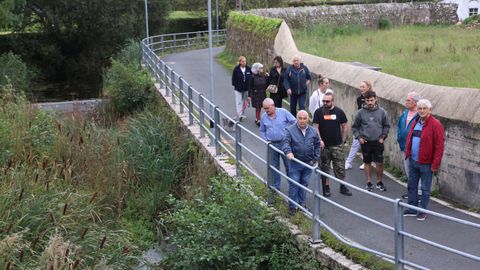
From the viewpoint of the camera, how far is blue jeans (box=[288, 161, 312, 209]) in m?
8.84

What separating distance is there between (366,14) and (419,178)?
2416 centimetres

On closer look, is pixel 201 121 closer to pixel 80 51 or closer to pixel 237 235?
pixel 237 235

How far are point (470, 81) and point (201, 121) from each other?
5248mm

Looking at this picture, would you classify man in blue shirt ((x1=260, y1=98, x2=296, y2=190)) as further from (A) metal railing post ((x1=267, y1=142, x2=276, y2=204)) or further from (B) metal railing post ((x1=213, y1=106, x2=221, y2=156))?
(B) metal railing post ((x1=213, y1=106, x2=221, y2=156))

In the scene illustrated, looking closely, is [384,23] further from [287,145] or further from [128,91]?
[287,145]

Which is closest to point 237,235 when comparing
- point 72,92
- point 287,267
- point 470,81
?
point 287,267

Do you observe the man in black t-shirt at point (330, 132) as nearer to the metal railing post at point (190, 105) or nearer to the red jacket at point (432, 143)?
the red jacket at point (432, 143)

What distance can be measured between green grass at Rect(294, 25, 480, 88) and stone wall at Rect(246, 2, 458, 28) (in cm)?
122

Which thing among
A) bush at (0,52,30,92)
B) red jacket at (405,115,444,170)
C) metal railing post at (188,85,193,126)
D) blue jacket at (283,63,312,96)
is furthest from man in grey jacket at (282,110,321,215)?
bush at (0,52,30,92)

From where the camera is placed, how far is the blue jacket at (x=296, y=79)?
13.5 metres

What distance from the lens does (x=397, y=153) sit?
11.2 metres

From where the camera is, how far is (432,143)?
8.34 m

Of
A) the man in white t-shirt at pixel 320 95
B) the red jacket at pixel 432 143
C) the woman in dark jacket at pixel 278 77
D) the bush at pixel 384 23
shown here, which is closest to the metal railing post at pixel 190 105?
the woman in dark jacket at pixel 278 77

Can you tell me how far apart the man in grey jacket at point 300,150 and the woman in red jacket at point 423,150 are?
4.00ft
